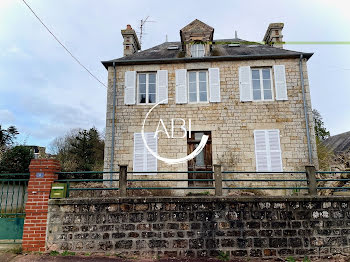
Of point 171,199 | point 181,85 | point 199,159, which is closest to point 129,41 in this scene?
point 181,85

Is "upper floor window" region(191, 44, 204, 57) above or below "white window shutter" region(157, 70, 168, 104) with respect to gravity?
above

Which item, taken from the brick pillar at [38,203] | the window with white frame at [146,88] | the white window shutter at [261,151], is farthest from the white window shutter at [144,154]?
the brick pillar at [38,203]

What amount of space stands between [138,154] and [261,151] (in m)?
4.89

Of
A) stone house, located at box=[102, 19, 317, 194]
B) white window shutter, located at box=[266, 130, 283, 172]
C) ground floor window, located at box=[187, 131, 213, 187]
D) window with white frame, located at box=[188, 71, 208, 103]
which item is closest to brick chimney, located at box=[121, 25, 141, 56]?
stone house, located at box=[102, 19, 317, 194]

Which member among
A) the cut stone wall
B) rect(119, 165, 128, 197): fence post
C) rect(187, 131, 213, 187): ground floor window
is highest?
rect(187, 131, 213, 187): ground floor window

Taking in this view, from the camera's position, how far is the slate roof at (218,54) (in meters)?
10.5

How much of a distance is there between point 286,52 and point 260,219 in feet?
27.4

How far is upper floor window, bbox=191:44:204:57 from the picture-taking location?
11234mm

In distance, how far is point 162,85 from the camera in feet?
35.1

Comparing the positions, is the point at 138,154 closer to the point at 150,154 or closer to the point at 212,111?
the point at 150,154

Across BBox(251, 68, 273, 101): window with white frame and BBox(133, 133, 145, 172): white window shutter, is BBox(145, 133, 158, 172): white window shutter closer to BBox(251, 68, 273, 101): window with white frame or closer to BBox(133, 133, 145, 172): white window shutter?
BBox(133, 133, 145, 172): white window shutter

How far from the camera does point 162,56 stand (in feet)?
37.4

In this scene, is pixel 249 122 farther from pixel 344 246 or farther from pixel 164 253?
pixel 164 253

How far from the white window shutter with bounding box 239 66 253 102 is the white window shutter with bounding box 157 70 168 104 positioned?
10.3 ft
